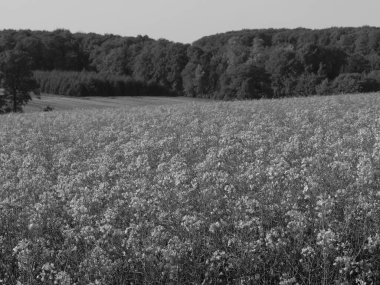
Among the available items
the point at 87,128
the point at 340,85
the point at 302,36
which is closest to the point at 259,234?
the point at 87,128

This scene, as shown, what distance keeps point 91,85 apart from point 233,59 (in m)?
22.7

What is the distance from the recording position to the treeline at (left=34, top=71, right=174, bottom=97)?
82.4m

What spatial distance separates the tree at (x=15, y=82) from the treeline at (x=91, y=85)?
53.7 feet

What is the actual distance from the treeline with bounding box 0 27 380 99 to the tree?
1318 cm

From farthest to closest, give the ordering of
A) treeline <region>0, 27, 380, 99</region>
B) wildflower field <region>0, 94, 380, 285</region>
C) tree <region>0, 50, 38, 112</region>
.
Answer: treeline <region>0, 27, 380, 99</region>, tree <region>0, 50, 38, 112</region>, wildflower field <region>0, 94, 380, 285</region>

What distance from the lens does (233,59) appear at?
90.4m

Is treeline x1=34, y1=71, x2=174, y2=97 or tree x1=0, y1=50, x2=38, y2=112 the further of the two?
treeline x1=34, y1=71, x2=174, y2=97

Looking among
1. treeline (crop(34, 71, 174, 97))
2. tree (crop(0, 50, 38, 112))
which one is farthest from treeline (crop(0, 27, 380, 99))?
tree (crop(0, 50, 38, 112))

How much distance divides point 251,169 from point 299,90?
61604mm

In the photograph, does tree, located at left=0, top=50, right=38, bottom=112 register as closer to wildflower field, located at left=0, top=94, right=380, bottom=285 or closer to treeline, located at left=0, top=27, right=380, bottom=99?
treeline, located at left=0, top=27, right=380, bottom=99

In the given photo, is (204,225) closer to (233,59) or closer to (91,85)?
(91,85)

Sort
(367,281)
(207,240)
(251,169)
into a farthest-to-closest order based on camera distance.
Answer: (251,169), (207,240), (367,281)

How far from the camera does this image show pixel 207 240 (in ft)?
19.4

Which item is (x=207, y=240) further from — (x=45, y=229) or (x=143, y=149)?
(x=143, y=149)
